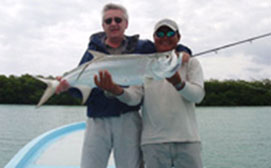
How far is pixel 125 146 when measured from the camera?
334cm

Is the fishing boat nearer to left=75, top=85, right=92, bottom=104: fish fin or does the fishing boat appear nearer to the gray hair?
left=75, top=85, right=92, bottom=104: fish fin

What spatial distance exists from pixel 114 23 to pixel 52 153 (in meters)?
4.37

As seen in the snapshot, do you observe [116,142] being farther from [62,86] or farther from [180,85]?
[180,85]

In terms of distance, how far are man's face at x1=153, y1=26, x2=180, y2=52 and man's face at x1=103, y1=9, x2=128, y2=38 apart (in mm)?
434

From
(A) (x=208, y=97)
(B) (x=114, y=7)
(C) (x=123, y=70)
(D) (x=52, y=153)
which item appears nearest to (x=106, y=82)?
(C) (x=123, y=70)

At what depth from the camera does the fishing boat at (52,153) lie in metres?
5.69

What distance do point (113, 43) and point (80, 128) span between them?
7496 mm

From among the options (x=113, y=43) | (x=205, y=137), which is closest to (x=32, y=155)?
(x=113, y=43)

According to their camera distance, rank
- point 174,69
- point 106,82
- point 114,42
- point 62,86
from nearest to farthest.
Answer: point 174,69 < point 106,82 < point 62,86 < point 114,42

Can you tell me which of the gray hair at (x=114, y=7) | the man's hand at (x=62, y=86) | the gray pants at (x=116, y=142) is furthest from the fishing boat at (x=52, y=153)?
the gray hair at (x=114, y=7)

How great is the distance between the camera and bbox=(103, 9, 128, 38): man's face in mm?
3379

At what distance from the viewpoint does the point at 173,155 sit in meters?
3.06

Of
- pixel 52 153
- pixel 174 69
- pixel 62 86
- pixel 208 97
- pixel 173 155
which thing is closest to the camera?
pixel 174 69

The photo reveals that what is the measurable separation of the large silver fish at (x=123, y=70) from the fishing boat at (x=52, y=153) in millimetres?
2949
